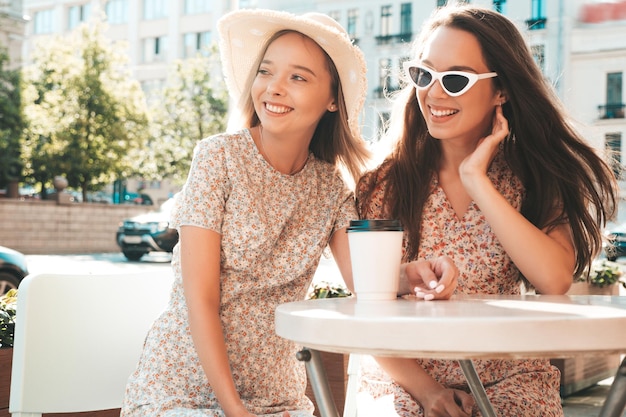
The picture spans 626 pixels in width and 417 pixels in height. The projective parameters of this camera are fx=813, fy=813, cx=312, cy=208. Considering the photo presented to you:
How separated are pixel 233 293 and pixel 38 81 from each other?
78.2ft

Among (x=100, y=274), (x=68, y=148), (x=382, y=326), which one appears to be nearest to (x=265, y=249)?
(x=100, y=274)

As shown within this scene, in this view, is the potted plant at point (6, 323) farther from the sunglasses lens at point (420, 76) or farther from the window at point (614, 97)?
the window at point (614, 97)

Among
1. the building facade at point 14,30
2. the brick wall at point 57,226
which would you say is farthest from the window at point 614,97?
the building facade at point 14,30

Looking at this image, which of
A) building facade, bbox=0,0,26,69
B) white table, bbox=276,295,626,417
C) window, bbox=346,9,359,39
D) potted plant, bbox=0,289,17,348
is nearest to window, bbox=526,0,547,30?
window, bbox=346,9,359,39

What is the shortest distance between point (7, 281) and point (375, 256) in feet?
22.1

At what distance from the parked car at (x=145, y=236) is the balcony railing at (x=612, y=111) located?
55.2ft

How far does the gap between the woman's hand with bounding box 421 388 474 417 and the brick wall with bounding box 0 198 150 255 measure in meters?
21.4

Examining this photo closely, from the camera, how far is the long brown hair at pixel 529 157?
2.14 metres

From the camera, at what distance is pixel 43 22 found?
4700 cm

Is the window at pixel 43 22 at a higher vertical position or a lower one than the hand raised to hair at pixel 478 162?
higher

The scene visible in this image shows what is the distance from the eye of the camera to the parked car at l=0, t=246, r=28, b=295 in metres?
7.53

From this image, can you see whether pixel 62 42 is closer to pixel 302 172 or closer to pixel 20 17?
pixel 20 17

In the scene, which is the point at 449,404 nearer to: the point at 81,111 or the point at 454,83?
the point at 454,83

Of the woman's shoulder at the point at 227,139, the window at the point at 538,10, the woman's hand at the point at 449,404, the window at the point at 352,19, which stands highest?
the window at the point at 352,19
